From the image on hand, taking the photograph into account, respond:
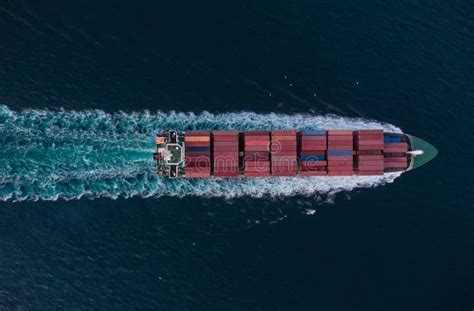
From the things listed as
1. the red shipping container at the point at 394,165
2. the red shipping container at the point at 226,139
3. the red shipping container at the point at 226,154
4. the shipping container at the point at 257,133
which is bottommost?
the red shipping container at the point at 394,165

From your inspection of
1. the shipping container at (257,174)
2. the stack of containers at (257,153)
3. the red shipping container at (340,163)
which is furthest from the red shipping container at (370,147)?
the shipping container at (257,174)

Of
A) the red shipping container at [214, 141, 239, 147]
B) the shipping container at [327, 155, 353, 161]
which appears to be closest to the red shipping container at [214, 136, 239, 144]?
the red shipping container at [214, 141, 239, 147]

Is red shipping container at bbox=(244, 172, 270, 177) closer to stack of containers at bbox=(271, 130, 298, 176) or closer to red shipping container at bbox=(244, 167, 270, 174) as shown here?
red shipping container at bbox=(244, 167, 270, 174)

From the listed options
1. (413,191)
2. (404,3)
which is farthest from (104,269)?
(404,3)

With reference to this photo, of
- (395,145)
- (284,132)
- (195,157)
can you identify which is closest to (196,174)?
(195,157)

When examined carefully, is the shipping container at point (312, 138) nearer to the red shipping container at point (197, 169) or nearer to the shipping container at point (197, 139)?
the shipping container at point (197, 139)

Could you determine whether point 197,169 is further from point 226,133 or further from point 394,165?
point 394,165
